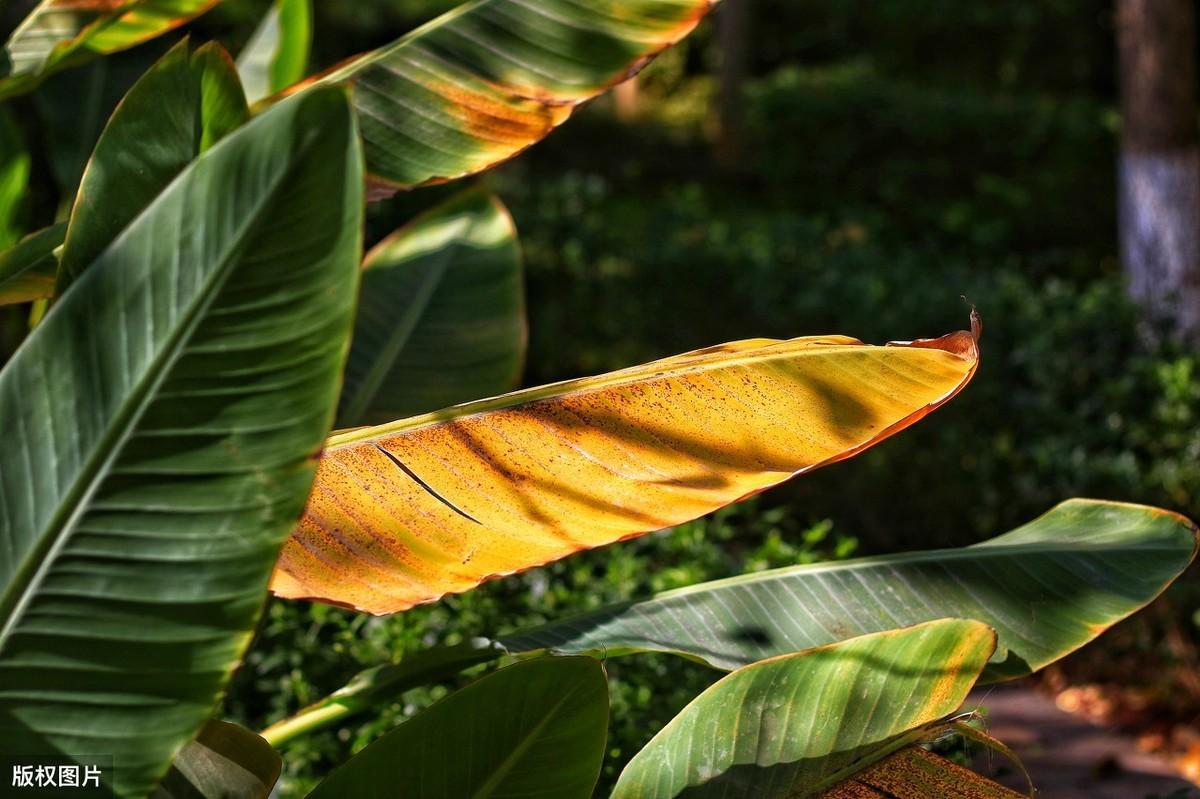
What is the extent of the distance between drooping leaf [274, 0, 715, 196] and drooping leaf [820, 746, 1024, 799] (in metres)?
1.09

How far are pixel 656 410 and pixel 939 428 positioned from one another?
3.06m

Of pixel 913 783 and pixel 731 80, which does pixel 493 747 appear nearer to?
pixel 913 783

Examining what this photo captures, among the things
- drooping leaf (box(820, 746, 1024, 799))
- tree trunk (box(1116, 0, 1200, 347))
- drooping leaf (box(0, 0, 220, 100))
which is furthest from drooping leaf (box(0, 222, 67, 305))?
tree trunk (box(1116, 0, 1200, 347))

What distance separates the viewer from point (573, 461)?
1465 millimetres

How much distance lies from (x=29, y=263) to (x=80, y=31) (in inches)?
33.0

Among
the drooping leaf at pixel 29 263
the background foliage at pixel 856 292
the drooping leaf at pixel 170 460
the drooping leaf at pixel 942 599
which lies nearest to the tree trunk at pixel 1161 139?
the background foliage at pixel 856 292

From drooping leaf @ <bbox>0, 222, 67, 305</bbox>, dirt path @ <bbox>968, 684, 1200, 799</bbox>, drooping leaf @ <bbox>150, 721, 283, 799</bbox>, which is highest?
drooping leaf @ <bbox>0, 222, 67, 305</bbox>

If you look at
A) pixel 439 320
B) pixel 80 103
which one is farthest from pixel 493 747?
pixel 80 103

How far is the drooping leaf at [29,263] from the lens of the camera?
5.24 ft

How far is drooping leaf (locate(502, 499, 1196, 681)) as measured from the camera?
1.67m

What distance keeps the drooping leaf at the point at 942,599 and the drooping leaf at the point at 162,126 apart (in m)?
0.83

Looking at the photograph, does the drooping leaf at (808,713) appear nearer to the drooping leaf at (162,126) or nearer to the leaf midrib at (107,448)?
the leaf midrib at (107,448)

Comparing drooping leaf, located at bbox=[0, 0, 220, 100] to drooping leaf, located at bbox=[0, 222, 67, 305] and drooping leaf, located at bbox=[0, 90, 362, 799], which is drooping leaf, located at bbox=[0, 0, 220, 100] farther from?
drooping leaf, located at bbox=[0, 90, 362, 799]

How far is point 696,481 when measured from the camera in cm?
144
